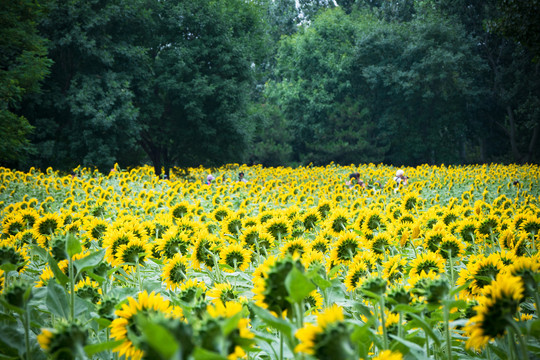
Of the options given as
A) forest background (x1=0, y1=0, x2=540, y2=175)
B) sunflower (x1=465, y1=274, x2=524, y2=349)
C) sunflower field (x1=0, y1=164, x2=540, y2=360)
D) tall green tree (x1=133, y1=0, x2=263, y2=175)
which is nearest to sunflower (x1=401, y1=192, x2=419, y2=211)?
sunflower field (x1=0, y1=164, x2=540, y2=360)

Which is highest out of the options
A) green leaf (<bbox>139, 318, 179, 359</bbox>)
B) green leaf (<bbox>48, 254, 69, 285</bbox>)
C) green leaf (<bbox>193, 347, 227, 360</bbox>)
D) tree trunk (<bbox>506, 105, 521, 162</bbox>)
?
tree trunk (<bbox>506, 105, 521, 162</bbox>)

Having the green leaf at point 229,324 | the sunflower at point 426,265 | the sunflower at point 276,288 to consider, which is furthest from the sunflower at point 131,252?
the green leaf at point 229,324

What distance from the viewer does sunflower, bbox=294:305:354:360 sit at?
67cm

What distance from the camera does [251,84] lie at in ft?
73.6

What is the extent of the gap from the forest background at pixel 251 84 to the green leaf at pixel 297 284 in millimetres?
11623

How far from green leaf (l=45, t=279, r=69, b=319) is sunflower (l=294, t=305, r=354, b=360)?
0.90 meters

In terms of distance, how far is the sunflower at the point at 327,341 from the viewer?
2.20 feet

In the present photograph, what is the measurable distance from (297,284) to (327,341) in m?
0.13

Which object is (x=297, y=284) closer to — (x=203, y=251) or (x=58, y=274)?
(x=58, y=274)

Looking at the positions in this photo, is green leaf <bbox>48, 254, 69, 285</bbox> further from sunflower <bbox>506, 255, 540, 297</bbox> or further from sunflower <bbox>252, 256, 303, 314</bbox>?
sunflower <bbox>506, 255, 540, 297</bbox>

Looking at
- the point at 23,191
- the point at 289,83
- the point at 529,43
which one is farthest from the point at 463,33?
the point at 23,191

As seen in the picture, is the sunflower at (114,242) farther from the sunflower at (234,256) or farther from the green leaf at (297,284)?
the green leaf at (297,284)

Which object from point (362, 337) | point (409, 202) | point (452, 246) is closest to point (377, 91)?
point (409, 202)

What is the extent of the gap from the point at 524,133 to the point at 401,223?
27998 millimetres
